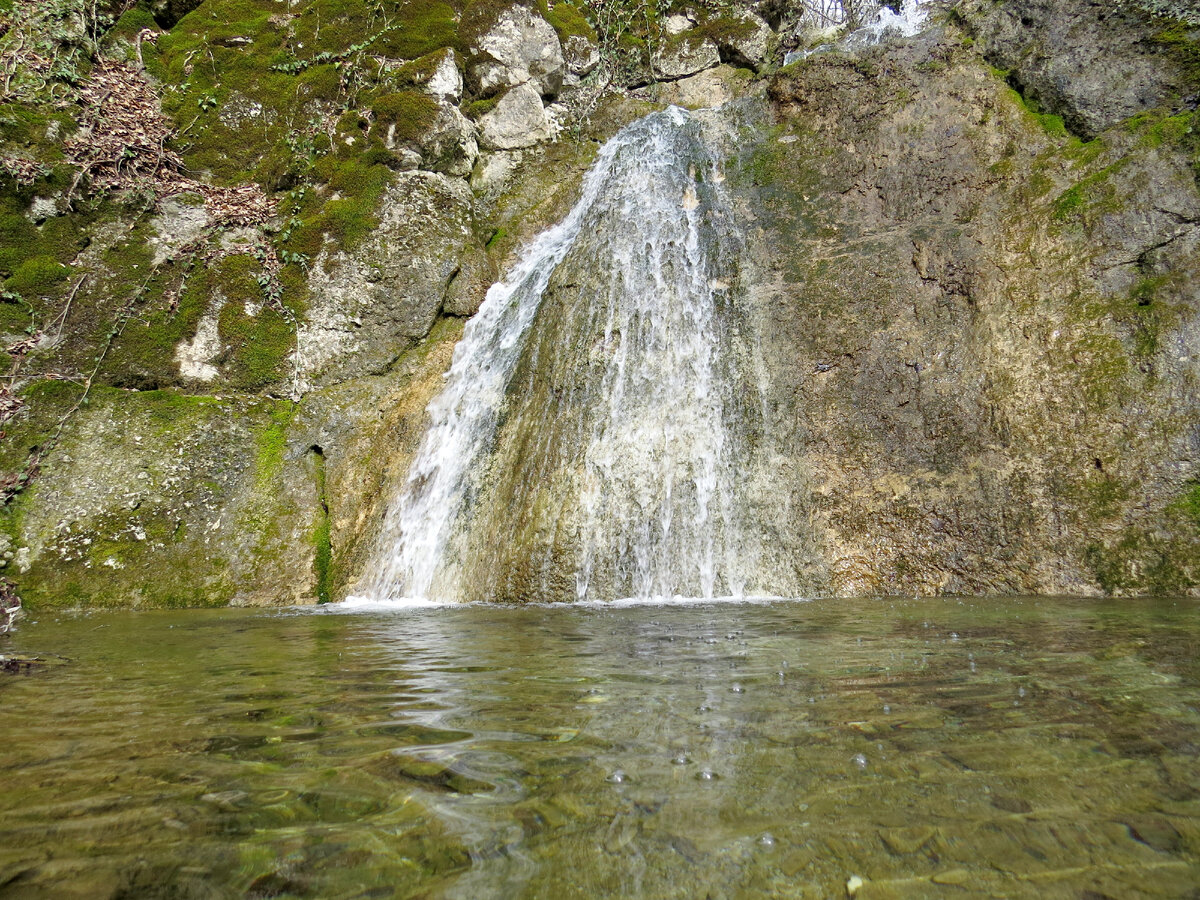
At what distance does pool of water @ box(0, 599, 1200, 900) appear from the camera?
1346mm

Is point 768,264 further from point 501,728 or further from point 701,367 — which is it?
point 501,728

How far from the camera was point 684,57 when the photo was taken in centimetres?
1545

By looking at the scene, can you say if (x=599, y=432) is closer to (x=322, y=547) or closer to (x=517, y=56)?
(x=322, y=547)

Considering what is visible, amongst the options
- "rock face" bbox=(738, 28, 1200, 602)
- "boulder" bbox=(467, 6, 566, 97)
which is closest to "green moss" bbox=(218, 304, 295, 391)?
"boulder" bbox=(467, 6, 566, 97)

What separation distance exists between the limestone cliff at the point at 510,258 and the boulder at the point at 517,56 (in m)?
0.98

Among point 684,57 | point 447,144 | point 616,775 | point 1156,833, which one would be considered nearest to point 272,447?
point 447,144

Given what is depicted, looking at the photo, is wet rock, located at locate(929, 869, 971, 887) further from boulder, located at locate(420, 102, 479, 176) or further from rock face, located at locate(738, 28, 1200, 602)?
boulder, located at locate(420, 102, 479, 176)

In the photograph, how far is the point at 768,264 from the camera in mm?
9648

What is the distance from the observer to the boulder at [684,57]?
50.5 feet

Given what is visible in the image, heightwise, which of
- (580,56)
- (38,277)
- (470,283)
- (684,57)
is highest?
(684,57)

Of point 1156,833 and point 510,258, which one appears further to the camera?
point 510,258

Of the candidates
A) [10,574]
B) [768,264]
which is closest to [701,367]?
[768,264]

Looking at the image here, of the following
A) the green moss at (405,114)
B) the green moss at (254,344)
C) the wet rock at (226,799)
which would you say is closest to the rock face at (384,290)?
the green moss at (254,344)

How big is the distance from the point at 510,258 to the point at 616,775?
38.2 ft
